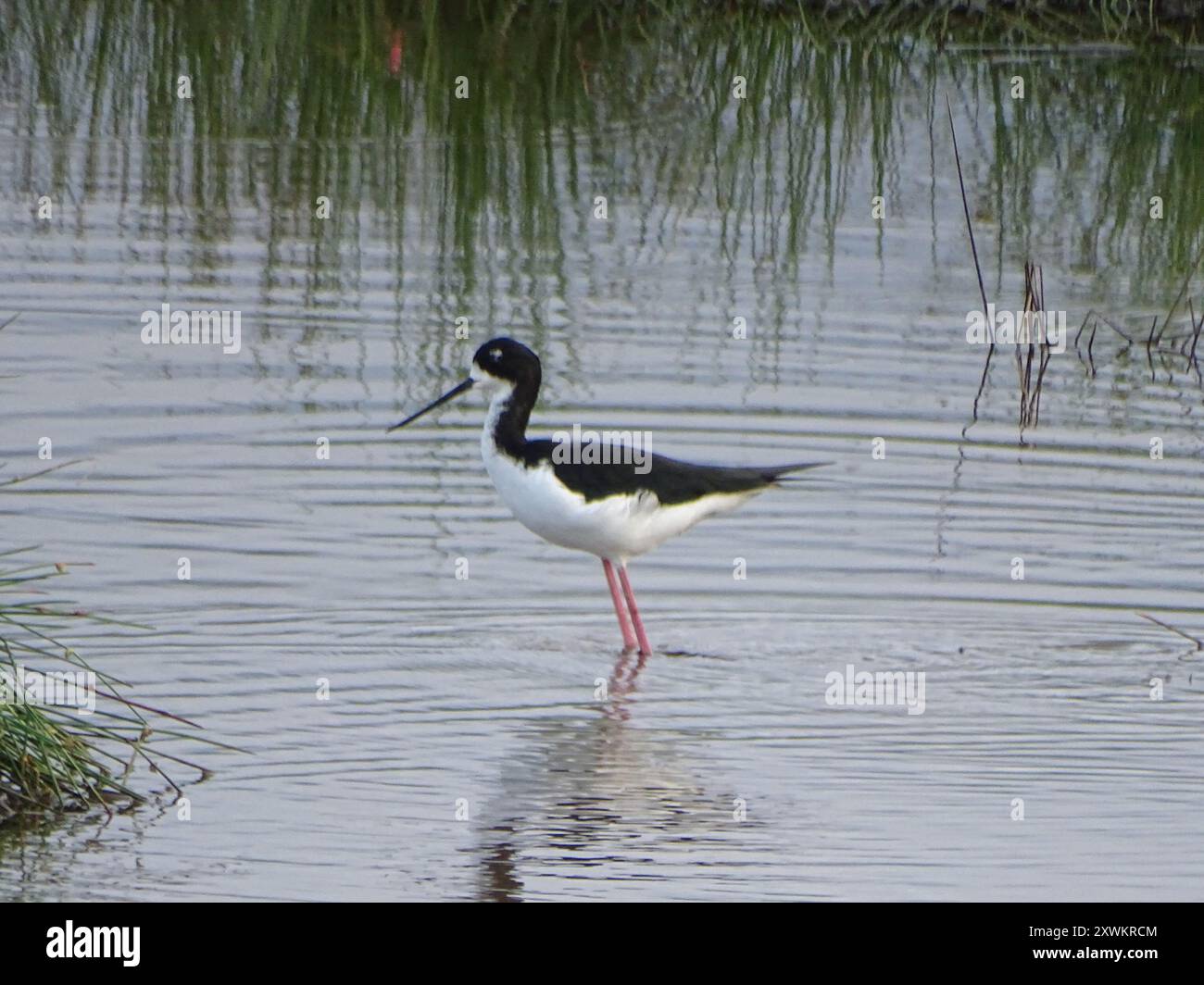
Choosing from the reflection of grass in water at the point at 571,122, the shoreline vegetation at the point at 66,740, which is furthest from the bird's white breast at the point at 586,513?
the reflection of grass in water at the point at 571,122

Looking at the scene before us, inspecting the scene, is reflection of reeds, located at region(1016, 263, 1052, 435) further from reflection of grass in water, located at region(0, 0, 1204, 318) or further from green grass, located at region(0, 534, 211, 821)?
green grass, located at region(0, 534, 211, 821)

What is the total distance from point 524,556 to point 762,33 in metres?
9.28

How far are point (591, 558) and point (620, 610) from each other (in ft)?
3.74

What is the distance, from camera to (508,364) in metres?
9.16

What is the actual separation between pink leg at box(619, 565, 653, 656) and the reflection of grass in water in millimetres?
3153

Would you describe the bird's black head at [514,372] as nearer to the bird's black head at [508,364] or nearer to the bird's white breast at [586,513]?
the bird's black head at [508,364]

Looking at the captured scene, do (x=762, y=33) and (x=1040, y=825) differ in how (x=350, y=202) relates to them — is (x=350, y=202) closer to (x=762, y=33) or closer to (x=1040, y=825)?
(x=762, y=33)

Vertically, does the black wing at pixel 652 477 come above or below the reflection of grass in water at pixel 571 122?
below

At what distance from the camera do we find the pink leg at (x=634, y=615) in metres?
8.40

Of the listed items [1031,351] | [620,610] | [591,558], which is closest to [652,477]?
[620,610]

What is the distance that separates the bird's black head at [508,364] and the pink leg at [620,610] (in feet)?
2.51

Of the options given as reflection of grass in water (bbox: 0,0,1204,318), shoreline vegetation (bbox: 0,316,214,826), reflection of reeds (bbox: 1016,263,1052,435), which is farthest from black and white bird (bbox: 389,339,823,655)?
reflection of grass in water (bbox: 0,0,1204,318)

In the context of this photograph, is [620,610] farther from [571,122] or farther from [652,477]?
[571,122]

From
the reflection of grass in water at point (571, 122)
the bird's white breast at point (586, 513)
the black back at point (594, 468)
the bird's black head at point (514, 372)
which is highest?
the reflection of grass in water at point (571, 122)
